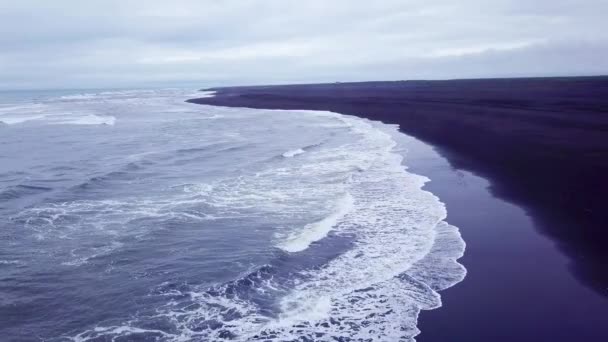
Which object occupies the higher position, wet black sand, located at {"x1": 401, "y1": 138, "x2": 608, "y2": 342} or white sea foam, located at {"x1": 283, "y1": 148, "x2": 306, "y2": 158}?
white sea foam, located at {"x1": 283, "y1": 148, "x2": 306, "y2": 158}

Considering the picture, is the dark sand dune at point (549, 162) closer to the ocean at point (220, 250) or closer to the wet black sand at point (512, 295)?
the wet black sand at point (512, 295)

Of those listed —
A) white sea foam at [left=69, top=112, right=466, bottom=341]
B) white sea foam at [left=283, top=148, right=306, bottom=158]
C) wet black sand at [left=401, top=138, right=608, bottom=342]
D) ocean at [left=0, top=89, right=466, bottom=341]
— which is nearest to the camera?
wet black sand at [left=401, top=138, right=608, bottom=342]

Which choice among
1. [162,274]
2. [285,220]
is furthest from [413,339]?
[285,220]

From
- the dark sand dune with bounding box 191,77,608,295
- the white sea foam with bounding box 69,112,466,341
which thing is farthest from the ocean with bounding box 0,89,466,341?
the dark sand dune with bounding box 191,77,608,295

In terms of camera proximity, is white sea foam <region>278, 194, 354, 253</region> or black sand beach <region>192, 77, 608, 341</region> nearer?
black sand beach <region>192, 77, 608, 341</region>

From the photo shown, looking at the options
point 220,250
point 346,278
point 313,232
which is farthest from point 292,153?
point 346,278

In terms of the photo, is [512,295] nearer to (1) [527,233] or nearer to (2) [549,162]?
(1) [527,233]

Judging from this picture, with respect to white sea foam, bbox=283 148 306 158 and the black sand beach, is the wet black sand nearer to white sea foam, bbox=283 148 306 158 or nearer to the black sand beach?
the black sand beach

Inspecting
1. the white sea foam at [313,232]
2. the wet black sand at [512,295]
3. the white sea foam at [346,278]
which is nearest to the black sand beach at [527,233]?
the wet black sand at [512,295]
